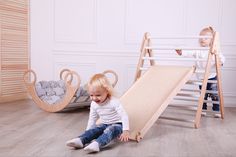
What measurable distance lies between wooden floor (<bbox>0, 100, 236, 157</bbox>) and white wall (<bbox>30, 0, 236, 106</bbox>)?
3.73 ft

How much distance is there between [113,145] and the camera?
7.41 ft

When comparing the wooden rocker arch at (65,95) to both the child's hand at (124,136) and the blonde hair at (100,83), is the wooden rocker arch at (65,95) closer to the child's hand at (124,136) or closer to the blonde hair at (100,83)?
the blonde hair at (100,83)

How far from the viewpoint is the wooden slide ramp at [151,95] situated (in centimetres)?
254

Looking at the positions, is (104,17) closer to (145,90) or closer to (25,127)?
(145,90)

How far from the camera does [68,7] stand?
4.56m

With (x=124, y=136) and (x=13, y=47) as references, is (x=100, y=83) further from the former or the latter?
(x=13, y=47)

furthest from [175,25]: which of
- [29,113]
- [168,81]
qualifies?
[29,113]

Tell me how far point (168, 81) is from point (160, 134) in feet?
2.02

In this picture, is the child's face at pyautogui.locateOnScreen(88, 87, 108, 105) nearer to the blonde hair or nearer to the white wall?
the blonde hair

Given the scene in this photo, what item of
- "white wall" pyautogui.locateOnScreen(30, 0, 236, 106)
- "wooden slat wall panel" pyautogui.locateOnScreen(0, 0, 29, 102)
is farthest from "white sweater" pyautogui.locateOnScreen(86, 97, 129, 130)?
"wooden slat wall panel" pyautogui.locateOnScreen(0, 0, 29, 102)

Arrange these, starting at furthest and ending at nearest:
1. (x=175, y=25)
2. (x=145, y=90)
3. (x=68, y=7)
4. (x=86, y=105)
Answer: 1. (x=68, y=7)
2. (x=175, y=25)
3. (x=86, y=105)
4. (x=145, y=90)

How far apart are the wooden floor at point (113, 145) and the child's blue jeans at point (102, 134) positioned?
6 cm

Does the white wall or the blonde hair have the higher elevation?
the white wall

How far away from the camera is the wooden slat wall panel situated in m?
4.15
